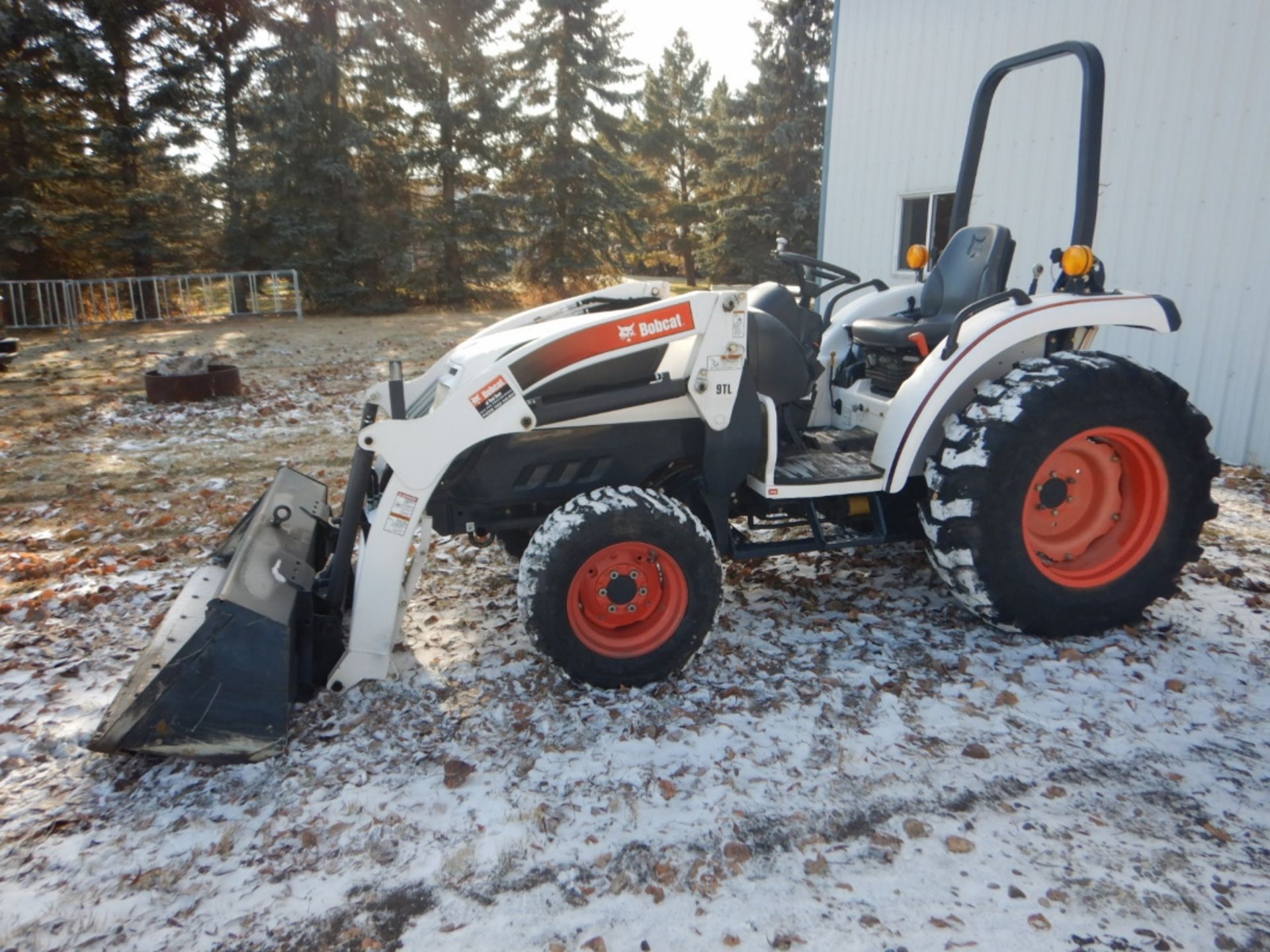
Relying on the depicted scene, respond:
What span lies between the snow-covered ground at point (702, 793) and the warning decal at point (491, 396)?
1.11 metres

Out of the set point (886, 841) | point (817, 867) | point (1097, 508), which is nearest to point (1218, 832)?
point (886, 841)

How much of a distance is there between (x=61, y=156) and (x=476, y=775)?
67.7 ft

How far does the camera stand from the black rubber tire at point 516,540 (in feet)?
13.6

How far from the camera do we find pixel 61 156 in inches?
717

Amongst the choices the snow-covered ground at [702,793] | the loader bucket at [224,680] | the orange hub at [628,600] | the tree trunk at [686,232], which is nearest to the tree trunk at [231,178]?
the tree trunk at [686,232]

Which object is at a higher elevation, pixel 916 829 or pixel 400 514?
pixel 400 514

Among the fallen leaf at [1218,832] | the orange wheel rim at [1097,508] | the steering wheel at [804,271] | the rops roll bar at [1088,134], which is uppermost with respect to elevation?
the rops roll bar at [1088,134]

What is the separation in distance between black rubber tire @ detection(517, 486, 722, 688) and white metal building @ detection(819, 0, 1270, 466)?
541 cm

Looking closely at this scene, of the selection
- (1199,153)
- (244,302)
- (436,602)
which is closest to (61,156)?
(244,302)

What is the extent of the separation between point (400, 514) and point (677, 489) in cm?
116

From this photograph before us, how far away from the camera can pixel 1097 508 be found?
3840 millimetres

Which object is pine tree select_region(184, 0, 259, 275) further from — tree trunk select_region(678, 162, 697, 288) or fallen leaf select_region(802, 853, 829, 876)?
fallen leaf select_region(802, 853, 829, 876)

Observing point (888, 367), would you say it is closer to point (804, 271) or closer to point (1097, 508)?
point (804, 271)

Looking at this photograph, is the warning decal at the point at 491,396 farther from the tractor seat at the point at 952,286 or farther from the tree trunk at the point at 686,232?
the tree trunk at the point at 686,232
